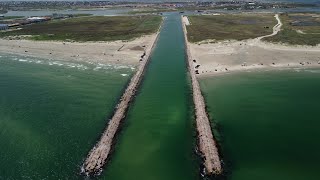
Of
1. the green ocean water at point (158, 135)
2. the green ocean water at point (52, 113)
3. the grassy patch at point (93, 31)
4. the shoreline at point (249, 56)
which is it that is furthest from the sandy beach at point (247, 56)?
the grassy patch at point (93, 31)

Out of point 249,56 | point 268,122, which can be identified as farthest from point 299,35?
point 268,122

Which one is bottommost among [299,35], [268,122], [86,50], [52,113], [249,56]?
[268,122]

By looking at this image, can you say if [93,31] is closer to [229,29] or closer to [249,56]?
[229,29]

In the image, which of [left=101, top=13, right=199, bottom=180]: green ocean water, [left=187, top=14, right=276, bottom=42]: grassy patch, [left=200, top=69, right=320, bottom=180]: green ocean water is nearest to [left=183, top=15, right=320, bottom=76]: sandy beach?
[left=200, top=69, right=320, bottom=180]: green ocean water

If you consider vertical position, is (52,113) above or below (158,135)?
above

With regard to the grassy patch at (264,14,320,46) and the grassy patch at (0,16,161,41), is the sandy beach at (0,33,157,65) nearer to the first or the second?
the grassy patch at (0,16,161,41)

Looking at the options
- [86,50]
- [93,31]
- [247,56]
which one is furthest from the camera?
[93,31]
